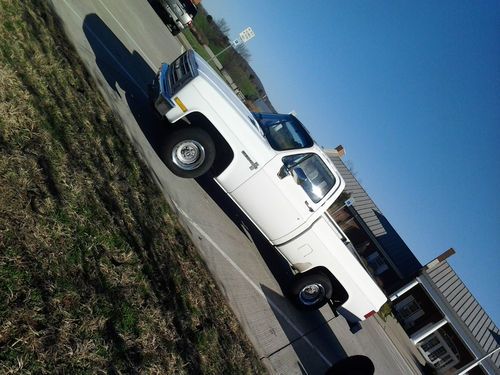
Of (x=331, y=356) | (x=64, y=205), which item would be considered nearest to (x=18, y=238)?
(x=64, y=205)

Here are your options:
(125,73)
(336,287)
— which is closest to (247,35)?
(125,73)

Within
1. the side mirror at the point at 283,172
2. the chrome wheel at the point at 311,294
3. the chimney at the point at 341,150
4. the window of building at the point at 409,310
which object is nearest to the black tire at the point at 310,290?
the chrome wheel at the point at 311,294

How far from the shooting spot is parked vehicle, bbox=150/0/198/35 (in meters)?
19.3

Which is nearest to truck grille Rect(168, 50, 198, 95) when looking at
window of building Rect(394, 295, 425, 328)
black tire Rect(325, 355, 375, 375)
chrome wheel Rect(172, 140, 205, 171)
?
chrome wheel Rect(172, 140, 205, 171)

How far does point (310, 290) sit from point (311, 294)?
0.12 metres

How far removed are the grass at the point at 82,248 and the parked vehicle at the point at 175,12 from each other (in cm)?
1339

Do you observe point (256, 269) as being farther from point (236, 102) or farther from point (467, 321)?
point (467, 321)

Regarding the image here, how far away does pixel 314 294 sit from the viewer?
321 inches

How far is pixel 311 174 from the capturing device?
7.59m

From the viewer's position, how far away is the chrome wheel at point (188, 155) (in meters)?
7.02

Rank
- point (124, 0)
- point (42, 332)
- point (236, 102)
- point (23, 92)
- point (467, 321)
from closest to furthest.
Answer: point (42, 332), point (23, 92), point (236, 102), point (124, 0), point (467, 321)

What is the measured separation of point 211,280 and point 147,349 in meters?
2.27

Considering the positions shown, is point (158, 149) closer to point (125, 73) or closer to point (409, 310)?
point (125, 73)

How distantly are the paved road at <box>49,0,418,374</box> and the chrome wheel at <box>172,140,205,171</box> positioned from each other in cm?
37
